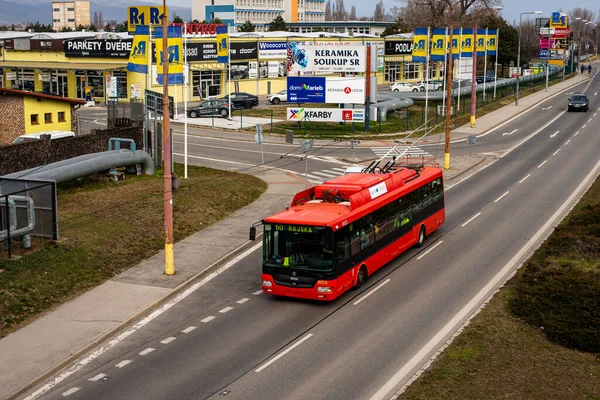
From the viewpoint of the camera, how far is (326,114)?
197 feet

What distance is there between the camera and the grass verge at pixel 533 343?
53.0ft

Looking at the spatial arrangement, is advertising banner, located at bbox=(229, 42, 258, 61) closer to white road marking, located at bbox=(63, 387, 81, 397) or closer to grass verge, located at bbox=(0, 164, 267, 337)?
grass verge, located at bbox=(0, 164, 267, 337)

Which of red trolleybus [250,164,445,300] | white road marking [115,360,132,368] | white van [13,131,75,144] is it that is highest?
white van [13,131,75,144]

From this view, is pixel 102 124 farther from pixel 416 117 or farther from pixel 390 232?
pixel 390 232

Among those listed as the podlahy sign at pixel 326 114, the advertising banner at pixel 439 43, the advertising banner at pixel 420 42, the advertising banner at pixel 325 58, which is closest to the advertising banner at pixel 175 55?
the podlahy sign at pixel 326 114

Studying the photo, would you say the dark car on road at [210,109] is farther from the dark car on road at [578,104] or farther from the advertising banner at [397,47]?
the advertising banner at [397,47]

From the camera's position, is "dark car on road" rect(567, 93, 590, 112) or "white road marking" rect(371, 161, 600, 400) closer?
"white road marking" rect(371, 161, 600, 400)

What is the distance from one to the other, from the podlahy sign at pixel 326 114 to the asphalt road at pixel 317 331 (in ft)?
88.9

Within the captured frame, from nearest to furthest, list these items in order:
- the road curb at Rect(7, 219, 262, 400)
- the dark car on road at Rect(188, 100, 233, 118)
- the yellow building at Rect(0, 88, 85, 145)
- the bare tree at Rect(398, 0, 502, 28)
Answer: the road curb at Rect(7, 219, 262, 400) < the yellow building at Rect(0, 88, 85, 145) < the dark car on road at Rect(188, 100, 233, 118) < the bare tree at Rect(398, 0, 502, 28)

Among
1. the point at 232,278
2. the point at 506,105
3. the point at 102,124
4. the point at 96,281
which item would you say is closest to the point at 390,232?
the point at 232,278

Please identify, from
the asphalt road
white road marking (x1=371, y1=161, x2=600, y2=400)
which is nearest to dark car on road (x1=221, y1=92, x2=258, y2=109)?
the asphalt road

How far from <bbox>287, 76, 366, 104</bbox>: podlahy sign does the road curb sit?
3403 cm

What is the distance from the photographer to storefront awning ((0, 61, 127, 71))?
2928 inches

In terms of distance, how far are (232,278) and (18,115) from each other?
81.3 ft
